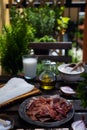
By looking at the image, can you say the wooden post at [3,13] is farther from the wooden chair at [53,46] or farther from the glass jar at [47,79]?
the glass jar at [47,79]

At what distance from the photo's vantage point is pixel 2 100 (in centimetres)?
150

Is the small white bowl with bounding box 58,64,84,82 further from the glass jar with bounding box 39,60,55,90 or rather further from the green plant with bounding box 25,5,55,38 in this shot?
the green plant with bounding box 25,5,55,38

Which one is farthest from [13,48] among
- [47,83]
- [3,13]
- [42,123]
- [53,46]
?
[3,13]

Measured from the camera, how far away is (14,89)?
5.24 feet

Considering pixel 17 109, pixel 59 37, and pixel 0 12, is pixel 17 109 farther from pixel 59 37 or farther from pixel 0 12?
pixel 59 37

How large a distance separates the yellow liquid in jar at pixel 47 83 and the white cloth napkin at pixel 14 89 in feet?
0.24

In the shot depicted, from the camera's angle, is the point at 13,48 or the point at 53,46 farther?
the point at 53,46

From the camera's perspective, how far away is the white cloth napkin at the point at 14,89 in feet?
5.02

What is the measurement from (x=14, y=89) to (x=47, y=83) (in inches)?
7.8

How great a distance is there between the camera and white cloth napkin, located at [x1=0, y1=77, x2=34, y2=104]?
5.02ft

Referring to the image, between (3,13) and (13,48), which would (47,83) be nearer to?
(13,48)

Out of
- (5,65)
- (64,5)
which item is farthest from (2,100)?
(64,5)

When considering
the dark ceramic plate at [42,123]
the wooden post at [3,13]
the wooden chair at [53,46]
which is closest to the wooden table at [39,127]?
the dark ceramic plate at [42,123]

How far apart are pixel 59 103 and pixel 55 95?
11cm
